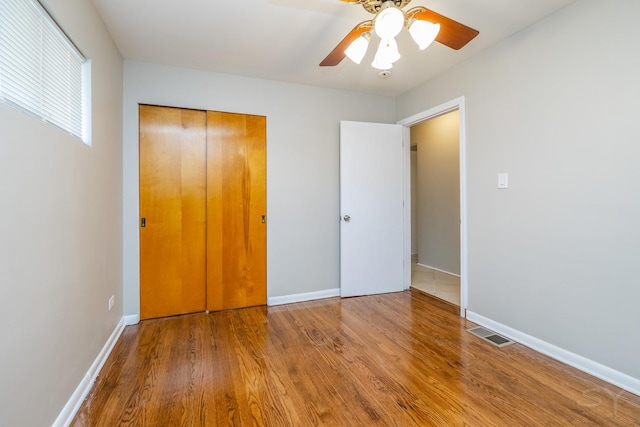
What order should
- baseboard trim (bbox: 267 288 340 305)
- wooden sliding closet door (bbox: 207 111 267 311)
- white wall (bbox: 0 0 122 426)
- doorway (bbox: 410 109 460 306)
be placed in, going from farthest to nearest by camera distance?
1. doorway (bbox: 410 109 460 306)
2. baseboard trim (bbox: 267 288 340 305)
3. wooden sliding closet door (bbox: 207 111 267 311)
4. white wall (bbox: 0 0 122 426)

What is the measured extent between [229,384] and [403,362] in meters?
1.18

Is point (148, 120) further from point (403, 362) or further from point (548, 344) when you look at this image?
point (548, 344)

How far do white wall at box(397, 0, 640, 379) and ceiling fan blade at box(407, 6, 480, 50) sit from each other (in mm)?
974

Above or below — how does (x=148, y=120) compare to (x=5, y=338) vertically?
above

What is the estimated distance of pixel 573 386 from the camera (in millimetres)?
1855

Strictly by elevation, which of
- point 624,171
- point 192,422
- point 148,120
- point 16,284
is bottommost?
point 192,422

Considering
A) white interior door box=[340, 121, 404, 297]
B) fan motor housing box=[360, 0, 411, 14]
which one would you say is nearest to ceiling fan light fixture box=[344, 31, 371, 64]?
fan motor housing box=[360, 0, 411, 14]

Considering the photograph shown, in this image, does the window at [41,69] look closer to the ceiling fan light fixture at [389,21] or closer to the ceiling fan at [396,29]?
the ceiling fan at [396,29]

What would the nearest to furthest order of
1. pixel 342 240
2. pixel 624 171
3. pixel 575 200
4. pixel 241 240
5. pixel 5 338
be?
pixel 5 338 < pixel 624 171 < pixel 575 200 < pixel 241 240 < pixel 342 240

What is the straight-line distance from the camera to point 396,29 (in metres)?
1.53

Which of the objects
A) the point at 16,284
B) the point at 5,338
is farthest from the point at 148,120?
the point at 5,338

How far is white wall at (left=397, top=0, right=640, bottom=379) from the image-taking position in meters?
1.85

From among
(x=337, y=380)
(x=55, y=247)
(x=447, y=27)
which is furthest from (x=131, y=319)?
(x=447, y=27)

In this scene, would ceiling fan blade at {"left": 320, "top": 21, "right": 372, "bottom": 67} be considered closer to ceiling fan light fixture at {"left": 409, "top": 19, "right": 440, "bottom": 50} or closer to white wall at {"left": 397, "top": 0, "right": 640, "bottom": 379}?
ceiling fan light fixture at {"left": 409, "top": 19, "right": 440, "bottom": 50}
